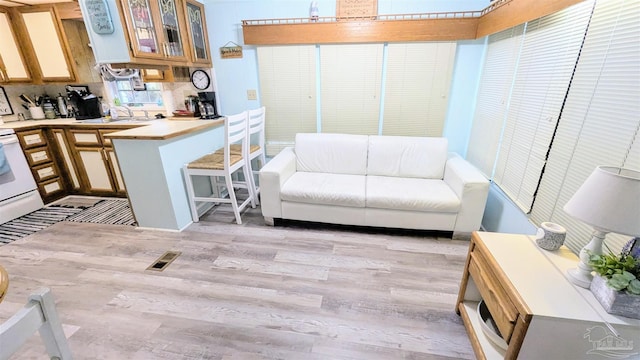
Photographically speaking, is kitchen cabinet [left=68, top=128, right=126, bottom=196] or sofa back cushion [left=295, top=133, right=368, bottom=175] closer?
sofa back cushion [left=295, top=133, right=368, bottom=175]

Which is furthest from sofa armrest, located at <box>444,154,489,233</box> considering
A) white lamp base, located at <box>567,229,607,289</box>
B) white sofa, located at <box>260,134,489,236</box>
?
white lamp base, located at <box>567,229,607,289</box>

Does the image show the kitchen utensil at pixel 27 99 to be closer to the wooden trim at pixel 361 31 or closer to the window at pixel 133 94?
the window at pixel 133 94

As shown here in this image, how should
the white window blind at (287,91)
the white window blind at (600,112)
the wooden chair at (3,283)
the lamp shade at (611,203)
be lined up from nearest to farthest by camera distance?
the wooden chair at (3,283) < the lamp shade at (611,203) < the white window blind at (600,112) < the white window blind at (287,91)

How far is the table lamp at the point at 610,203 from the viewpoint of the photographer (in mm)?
891

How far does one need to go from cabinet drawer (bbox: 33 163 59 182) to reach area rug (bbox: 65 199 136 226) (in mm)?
605

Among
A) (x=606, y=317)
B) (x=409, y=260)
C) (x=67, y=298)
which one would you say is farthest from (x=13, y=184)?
(x=606, y=317)

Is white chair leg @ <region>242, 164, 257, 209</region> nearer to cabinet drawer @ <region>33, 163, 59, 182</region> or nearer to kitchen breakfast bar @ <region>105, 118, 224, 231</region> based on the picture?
kitchen breakfast bar @ <region>105, 118, 224, 231</region>

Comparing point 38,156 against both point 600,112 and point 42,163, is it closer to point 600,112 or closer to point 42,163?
point 42,163

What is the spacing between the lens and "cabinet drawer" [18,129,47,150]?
2.78 metres

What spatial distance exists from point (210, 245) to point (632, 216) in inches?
97.7

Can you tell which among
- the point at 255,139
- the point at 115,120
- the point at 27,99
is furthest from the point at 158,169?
the point at 27,99

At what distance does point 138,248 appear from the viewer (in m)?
2.27

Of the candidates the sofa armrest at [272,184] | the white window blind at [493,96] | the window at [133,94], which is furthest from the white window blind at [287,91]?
the white window blind at [493,96]

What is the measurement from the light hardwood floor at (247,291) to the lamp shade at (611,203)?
2.97 ft
